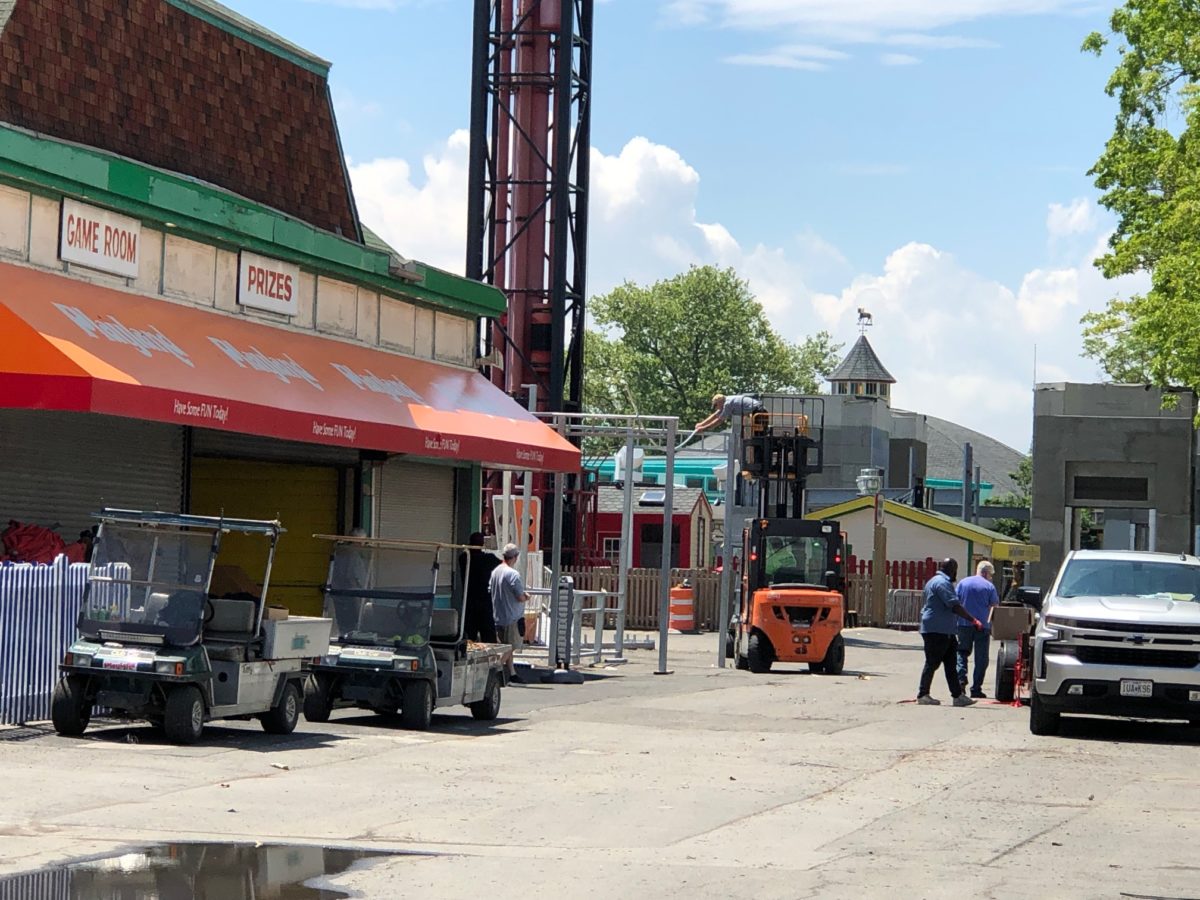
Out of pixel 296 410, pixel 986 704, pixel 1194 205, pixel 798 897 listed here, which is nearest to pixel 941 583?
pixel 986 704

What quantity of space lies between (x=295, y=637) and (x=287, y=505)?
32.3 feet

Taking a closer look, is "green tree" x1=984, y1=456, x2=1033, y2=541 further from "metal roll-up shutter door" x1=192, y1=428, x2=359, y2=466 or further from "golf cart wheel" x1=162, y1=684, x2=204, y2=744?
"golf cart wheel" x1=162, y1=684, x2=204, y2=744

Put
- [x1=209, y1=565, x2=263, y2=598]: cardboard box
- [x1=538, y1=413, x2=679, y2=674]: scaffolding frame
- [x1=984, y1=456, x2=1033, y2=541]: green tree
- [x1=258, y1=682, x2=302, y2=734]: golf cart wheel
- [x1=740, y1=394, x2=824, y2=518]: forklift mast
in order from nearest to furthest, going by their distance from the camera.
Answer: [x1=258, y1=682, x2=302, y2=734]: golf cart wheel, [x1=209, y1=565, x2=263, y2=598]: cardboard box, [x1=538, y1=413, x2=679, y2=674]: scaffolding frame, [x1=740, y1=394, x2=824, y2=518]: forklift mast, [x1=984, y1=456, x2=1033, y2=541]: green tree

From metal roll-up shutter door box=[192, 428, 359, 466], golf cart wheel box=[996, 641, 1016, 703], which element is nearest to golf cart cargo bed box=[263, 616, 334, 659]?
metal roll-up shutter door box=[192, 428, 359, 466]

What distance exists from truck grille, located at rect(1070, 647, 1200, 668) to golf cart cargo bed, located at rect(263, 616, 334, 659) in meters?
7.16

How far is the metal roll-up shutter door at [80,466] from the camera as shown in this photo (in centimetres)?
1930

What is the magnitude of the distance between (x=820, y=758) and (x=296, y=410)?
23.8ft

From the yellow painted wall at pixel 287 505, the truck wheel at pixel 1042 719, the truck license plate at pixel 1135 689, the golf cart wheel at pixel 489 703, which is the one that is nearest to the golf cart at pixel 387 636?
the golf cart wheel at pixel 489 703

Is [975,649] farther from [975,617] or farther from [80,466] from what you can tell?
[80,466]

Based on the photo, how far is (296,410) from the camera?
20312mm

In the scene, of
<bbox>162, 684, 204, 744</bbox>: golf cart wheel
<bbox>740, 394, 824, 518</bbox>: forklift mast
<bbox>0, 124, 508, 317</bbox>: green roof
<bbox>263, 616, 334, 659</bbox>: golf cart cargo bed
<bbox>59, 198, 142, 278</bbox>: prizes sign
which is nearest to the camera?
<bbox>162, 684, 204, 744</bbox>: golf cart wheel

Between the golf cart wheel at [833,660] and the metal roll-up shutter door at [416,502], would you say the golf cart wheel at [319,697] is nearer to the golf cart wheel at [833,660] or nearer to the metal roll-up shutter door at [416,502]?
the metal roll-up shutter door at [416,502]

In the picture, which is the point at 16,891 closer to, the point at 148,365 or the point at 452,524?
the point at 148,365

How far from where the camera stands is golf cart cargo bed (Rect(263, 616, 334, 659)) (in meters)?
15.9
